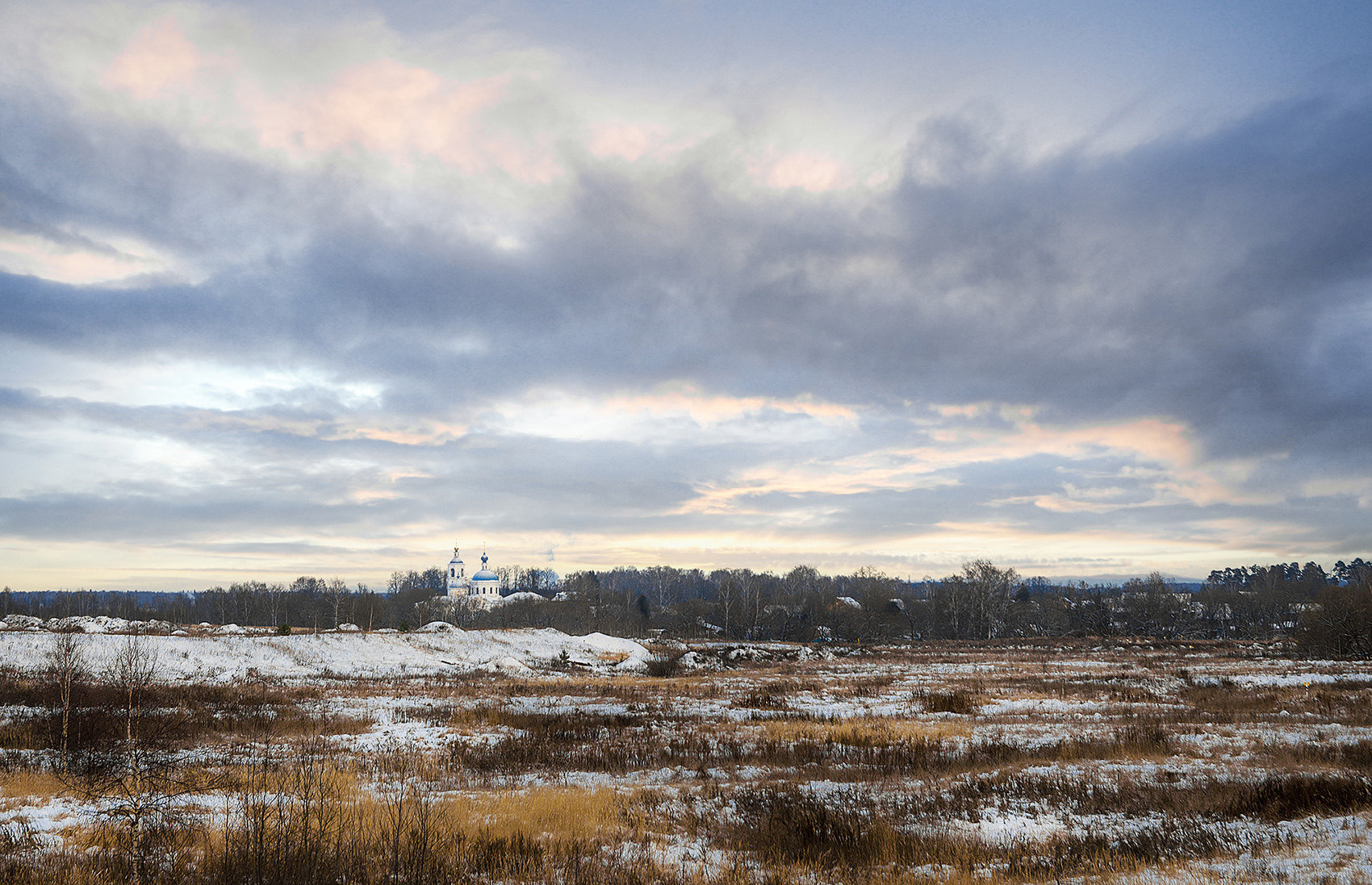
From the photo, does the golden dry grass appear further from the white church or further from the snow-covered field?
the white church

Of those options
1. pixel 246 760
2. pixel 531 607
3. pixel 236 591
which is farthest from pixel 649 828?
pixel 236 591

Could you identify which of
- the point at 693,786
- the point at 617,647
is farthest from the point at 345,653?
the point at 693,786

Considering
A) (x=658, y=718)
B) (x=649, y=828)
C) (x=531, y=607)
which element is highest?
→ (x=649, y=828)

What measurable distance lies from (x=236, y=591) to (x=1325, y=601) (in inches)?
6667

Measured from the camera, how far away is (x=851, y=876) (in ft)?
28.2

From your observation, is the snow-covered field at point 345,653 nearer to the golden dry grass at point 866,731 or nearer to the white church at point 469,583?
the golden dry grass at point 866,731

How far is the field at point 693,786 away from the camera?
8633 mm

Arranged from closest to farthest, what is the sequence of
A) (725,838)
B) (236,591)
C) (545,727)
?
(725,838) < (545,727) < (236,591)

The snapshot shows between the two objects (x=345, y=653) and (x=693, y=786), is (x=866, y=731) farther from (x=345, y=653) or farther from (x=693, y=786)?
(x=345, y=653)

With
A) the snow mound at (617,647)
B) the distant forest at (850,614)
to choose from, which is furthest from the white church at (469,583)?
the snow mound at (617,647)

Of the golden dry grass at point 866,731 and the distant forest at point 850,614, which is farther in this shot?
the distant forest at point 850,614

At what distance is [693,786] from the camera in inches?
558

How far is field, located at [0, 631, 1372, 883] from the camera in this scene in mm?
8633

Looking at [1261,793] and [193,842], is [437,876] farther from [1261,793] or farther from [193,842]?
[1261,793]
